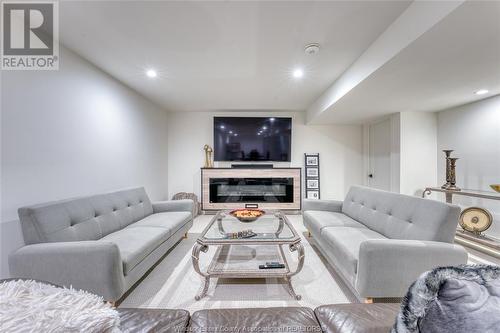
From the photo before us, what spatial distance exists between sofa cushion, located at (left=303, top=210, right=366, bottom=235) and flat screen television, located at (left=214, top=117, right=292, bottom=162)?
1.97 meters

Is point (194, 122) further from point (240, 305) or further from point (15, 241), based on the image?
point (240, 305)

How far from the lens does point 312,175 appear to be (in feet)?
15.6

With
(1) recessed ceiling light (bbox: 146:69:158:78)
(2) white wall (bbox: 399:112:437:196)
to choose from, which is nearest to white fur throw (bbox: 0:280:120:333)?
(1) recessed ceiling light (bbox: 146:69:158:78)

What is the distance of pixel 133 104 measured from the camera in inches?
133

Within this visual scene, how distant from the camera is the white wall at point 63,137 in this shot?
1666 millimetres

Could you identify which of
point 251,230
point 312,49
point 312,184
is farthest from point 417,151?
point 251,230

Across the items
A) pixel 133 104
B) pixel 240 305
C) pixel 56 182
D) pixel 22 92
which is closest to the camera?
pixel 240 305

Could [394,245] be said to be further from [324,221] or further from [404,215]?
[324,221]

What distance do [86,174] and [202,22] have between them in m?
2.14

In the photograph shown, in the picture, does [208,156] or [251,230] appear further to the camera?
[208,156]

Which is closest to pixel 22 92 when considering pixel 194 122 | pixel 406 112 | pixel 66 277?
pixel 66 277

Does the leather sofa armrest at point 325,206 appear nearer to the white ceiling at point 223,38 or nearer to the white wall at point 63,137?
the white ceiling at point 223,38

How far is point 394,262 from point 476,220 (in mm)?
2386

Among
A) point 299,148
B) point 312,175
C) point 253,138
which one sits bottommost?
point 312,175
